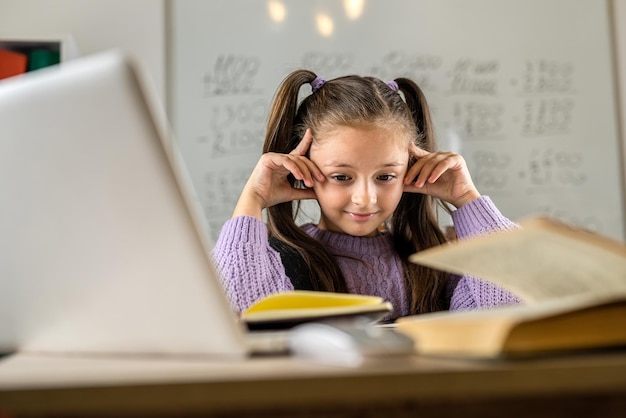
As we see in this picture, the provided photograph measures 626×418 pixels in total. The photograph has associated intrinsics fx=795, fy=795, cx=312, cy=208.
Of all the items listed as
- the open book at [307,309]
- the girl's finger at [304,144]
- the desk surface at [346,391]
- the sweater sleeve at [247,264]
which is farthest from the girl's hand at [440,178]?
the desk surface at [346,391]

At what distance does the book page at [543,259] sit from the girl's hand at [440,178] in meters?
1.12

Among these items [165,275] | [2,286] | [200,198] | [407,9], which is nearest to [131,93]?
[165,275]

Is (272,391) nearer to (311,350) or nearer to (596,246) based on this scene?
(311,350)

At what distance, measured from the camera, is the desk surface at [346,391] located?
1.14 feet

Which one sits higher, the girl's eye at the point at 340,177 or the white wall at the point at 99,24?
the white wall at the point at 99,24

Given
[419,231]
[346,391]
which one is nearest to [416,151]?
[419,231]

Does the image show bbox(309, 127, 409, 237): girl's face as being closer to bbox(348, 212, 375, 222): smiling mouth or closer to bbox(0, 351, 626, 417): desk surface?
bbox(348, 212, 375, 222): smiling mouth

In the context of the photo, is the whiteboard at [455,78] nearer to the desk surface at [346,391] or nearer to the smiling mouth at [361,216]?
the smiling mouth at [361,216]

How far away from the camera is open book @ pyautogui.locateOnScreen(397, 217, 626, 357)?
40cm

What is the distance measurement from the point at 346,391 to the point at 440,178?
1.40m

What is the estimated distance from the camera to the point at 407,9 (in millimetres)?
2703

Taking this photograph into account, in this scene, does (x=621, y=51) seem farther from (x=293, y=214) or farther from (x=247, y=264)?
(x=247, y=264)

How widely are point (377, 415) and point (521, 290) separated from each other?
0.76ft

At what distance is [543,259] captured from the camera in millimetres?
481
